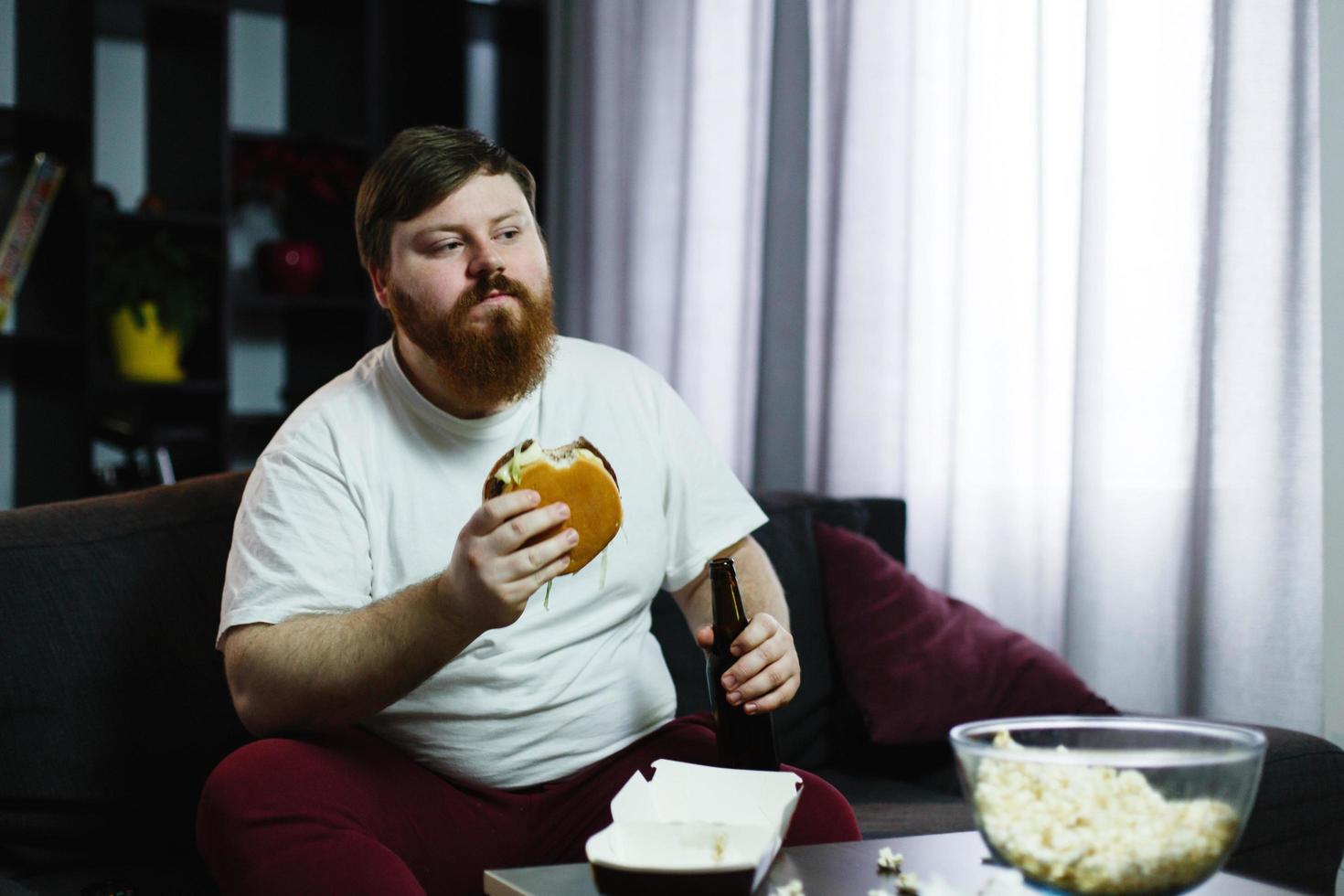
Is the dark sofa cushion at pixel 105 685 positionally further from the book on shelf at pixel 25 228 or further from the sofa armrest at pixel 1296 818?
the book on shelf at pixel 25 228

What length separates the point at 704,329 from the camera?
3.40 metres

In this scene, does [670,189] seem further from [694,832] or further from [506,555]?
[694,832]

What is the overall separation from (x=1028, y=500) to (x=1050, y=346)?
301 mm

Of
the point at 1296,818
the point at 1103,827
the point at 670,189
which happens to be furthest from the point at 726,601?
the point at 670,189

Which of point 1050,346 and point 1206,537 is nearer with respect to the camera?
point 1206,537

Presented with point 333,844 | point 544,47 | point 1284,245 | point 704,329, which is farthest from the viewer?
point 544,47

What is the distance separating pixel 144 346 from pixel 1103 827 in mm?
3264

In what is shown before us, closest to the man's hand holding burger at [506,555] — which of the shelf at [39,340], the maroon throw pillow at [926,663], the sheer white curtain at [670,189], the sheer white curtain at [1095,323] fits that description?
the maroon throw pillow at [926,663]

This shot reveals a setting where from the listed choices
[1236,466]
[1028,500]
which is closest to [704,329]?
[1028,500]

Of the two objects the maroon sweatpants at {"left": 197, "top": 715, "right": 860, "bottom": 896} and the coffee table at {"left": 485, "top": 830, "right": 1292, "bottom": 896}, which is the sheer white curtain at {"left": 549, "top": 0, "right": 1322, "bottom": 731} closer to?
the maroon sweatpants at {"left": 197, "top": 715, "right": 860, "bottom": 896}

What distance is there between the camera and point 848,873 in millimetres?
1102

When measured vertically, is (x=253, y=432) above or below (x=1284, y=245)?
below

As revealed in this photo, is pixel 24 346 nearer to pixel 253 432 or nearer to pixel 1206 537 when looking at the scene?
pixel 253 432

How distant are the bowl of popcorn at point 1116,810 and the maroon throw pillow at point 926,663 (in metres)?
1.24
